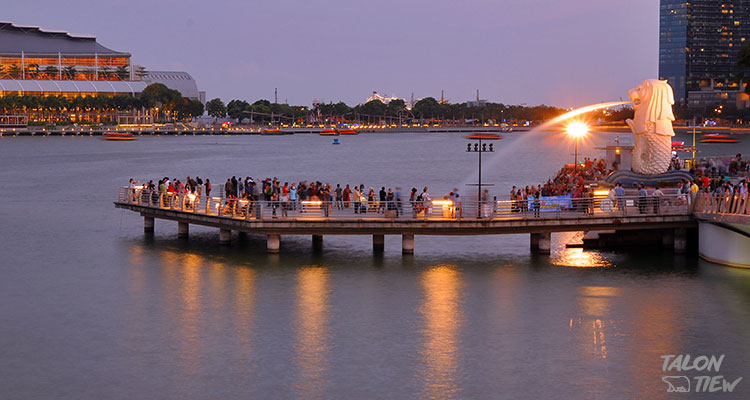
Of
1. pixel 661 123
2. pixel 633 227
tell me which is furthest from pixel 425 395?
pixel 661 123

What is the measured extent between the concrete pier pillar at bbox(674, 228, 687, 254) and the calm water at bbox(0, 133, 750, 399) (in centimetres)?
81

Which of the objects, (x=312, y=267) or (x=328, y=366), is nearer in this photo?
(x=328, y=366)

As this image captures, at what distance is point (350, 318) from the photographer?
109ft

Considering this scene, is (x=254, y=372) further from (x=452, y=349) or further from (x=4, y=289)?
(x=4, y=289)

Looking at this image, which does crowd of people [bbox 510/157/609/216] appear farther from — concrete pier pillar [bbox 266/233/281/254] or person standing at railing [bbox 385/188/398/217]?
concrete pier pillar [bbox 266/233/281/254]

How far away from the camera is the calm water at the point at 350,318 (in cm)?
2655

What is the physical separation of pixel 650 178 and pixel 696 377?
1902 cm

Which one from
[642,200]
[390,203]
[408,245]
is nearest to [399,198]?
[390,203]

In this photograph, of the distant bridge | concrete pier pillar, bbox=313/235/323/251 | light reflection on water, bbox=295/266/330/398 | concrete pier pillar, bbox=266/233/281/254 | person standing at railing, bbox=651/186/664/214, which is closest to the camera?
light reflection on water, bbox=295/266/330/398

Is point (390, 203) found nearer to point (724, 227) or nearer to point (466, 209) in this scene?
point (466, 209)

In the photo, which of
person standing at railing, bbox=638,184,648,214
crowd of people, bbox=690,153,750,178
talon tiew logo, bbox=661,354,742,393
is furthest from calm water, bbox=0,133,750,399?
crowd of people, bbox=690,153,750,178

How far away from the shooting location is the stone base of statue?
43938 mm

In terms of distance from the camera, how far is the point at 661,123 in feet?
146

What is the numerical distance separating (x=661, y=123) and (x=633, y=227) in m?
6.80
